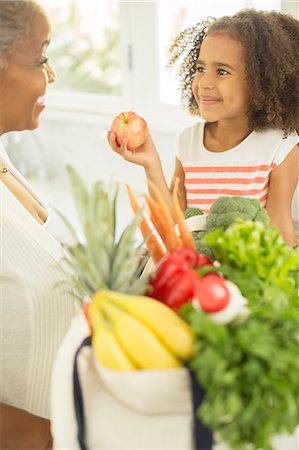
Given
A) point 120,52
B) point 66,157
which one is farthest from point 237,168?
point 66,157

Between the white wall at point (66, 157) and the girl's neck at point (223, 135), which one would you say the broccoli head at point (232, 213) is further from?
the white wall at point (66, 157)

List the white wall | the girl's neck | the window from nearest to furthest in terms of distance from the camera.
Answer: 1. the girl's neck
2. the window
3. the white wall

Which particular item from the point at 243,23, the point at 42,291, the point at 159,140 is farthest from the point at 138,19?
the point at 42,291

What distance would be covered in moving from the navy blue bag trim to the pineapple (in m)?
0.08

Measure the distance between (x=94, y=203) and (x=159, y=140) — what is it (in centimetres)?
126

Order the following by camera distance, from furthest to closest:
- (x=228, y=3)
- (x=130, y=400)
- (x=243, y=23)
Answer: (x=228, y=3) → (x=243, y=23) → (x=130, y=400)

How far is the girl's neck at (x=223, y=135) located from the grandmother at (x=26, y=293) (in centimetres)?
48

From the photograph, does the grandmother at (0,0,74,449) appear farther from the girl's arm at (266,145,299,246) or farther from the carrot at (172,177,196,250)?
the girl's arm at (266,145,299,246)

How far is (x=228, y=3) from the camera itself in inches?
58.4

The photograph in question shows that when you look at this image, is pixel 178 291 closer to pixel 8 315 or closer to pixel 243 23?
pixel 8 315

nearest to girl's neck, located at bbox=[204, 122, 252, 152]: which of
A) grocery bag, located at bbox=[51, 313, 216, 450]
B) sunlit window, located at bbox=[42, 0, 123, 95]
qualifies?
grocery bag, located at bbox=[51, 313, 216, 450]

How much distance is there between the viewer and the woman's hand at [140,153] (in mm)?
1315

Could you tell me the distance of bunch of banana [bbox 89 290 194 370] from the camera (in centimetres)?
76

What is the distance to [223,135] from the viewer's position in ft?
4.82
